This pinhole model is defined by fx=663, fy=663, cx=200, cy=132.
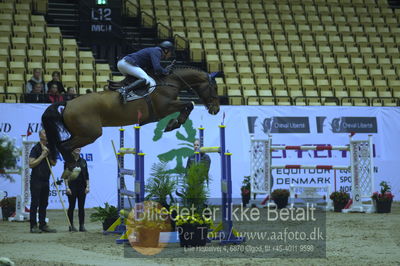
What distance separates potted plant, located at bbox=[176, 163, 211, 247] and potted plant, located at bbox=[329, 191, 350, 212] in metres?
5.54

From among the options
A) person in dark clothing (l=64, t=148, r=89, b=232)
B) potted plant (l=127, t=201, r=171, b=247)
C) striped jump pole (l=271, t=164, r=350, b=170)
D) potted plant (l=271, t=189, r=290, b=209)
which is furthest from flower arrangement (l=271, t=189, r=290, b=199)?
potted plant (l=127, t=201, r=171, b=247)

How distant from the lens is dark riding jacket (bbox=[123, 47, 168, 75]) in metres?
8.12

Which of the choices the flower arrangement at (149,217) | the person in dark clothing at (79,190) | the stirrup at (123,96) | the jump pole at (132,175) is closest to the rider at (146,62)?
the stirrup at (123,96)

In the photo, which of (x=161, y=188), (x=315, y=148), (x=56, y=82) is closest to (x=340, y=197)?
(x=315, y=148)

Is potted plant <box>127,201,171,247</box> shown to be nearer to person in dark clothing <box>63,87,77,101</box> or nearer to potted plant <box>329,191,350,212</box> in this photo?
person in dark clothing <box>63,87,77,101</box>

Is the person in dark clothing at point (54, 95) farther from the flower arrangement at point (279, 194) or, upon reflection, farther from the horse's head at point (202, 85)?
the horse's head at point (202, 85)

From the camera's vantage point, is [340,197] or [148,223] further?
[340,197]

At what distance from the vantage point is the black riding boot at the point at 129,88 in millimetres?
7969

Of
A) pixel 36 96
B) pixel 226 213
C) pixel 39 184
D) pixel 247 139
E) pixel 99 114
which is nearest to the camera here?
pixel 226 213

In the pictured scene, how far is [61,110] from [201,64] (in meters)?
9.08

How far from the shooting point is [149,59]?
8.30 meters

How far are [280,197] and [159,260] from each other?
6989 mm

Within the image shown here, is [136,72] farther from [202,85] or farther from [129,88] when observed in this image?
[202,85]

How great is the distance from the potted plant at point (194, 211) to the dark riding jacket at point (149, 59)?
1292mm
